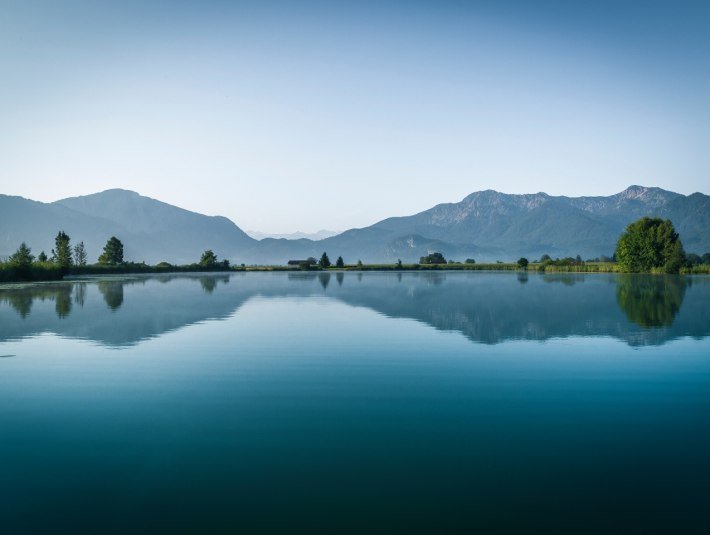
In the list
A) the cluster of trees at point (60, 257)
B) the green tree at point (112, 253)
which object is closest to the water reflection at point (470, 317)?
the cluster of trees at point (60, 257)

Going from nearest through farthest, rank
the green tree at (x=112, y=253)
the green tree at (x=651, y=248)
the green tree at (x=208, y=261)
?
the green tree at (x=651, y=248)
the green tree at (x=112, y=253)
the green tree at (x=208, y=261)

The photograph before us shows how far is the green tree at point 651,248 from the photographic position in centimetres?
13025

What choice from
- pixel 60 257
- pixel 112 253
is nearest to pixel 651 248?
pixel 60 257

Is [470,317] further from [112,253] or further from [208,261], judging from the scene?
[208,261]

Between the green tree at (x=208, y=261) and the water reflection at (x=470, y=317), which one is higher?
the green tree at (x=208, y=261)

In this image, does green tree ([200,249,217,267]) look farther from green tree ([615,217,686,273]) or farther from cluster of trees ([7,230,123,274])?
green tree ([615,217,686,273])

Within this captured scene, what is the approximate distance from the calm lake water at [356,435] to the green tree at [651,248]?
121 meters

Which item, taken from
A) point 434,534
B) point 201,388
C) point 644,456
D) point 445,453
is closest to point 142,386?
point 201,388

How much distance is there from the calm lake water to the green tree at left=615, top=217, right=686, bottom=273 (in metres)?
121

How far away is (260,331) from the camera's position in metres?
30.0

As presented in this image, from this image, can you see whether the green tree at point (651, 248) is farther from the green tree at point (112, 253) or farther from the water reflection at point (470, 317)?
the green tree at point (112, 253)

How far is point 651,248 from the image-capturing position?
134m

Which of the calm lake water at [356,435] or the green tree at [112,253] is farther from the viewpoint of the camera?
the green tree at [112,253]

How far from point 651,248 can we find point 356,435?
143444mm
